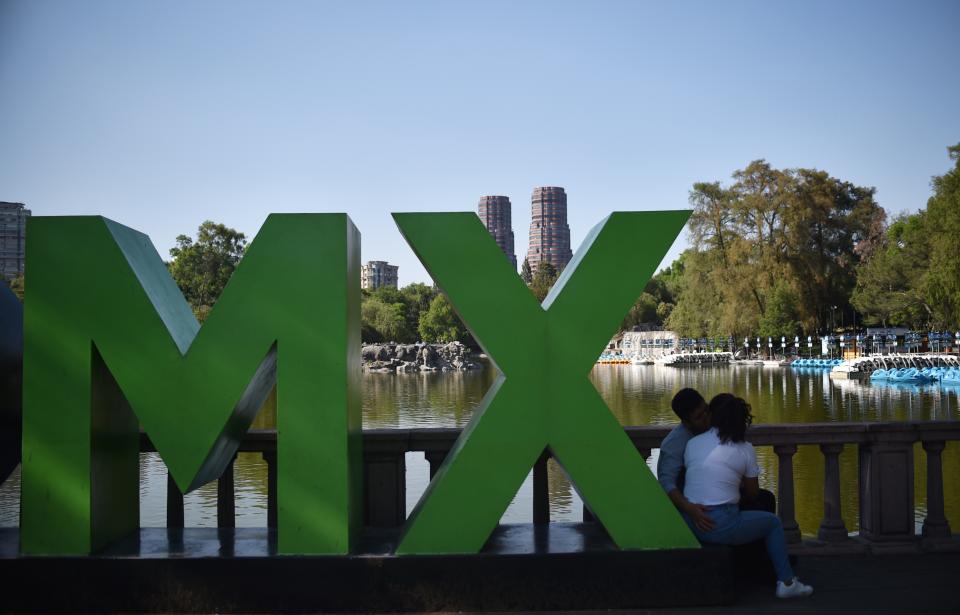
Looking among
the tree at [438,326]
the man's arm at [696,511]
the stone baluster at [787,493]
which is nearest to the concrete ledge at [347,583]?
the man's arm at [696,511]

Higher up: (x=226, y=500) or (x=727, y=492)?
(x=727, y=492)

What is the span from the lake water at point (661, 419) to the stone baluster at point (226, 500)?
6.22 metres

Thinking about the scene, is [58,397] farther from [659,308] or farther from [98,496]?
[659,308]

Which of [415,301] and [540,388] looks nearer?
[540,388]

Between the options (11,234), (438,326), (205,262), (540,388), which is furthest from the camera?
(438,326)

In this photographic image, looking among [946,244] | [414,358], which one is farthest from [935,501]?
[414,358]

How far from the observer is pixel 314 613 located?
4.63 meters

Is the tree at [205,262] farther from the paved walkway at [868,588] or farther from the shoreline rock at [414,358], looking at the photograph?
the paved walkway at [868,588]

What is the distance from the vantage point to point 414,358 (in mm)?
78875

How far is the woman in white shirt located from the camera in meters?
4.80

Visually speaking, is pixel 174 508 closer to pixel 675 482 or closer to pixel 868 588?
pixel 675 482

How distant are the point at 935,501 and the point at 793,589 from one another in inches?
77.6

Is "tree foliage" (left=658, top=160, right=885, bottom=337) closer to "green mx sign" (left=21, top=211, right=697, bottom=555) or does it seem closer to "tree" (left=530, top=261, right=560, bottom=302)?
"tree" (left=530, top=261, right=560, bottom=302)

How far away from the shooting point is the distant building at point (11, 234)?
7212 centimetres
